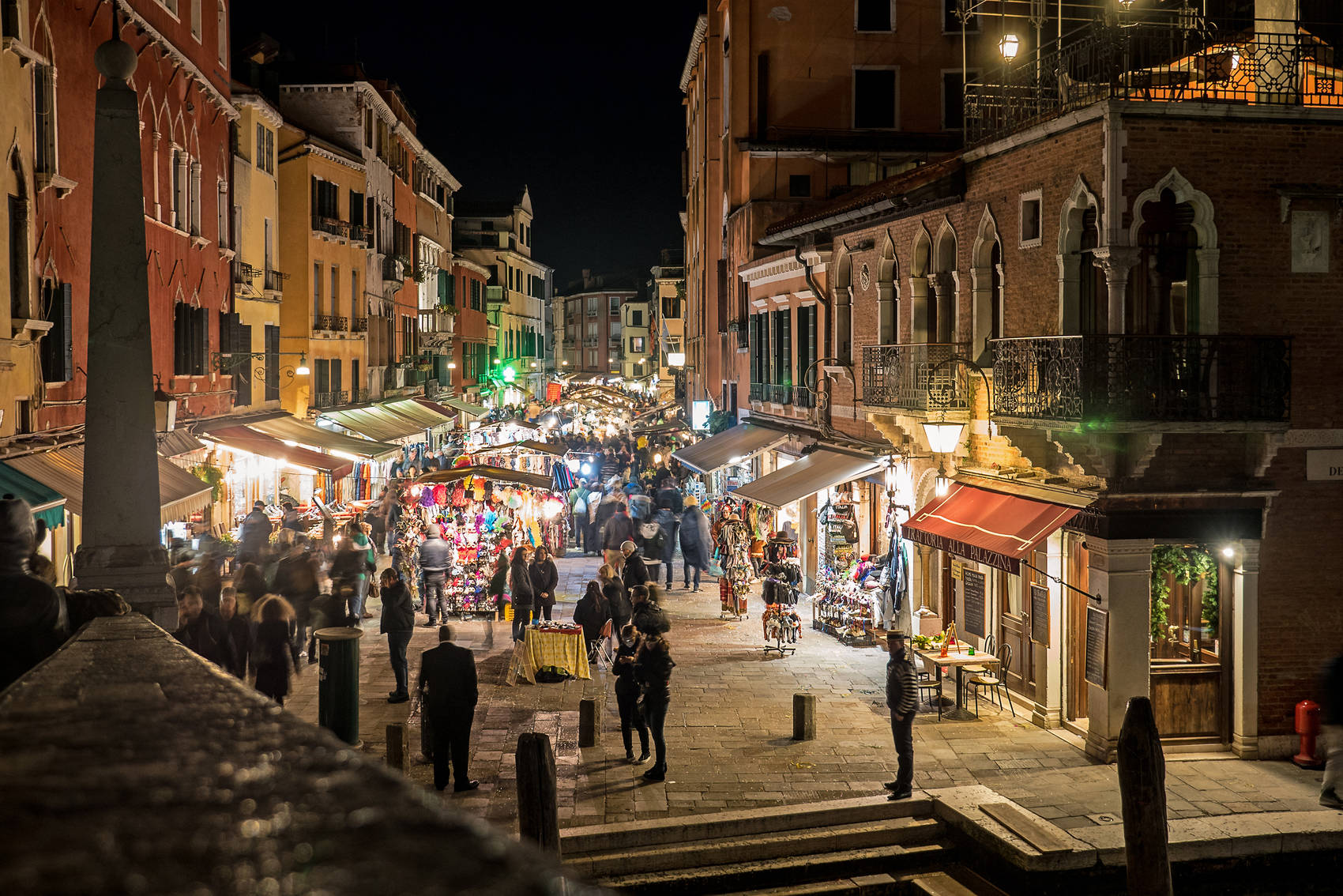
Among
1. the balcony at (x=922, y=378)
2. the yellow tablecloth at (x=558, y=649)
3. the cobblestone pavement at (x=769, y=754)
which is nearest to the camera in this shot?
the cobblestone pavement at (x=769, y=754)

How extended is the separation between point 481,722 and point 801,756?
3914 mm

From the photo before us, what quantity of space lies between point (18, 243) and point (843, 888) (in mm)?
11745

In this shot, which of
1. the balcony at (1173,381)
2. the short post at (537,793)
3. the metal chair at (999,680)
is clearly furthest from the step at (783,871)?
the balcony at (1173,381)

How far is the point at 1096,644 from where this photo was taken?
521 inches

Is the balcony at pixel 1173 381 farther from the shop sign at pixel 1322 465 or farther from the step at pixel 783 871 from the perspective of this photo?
the step at pixel 783 871

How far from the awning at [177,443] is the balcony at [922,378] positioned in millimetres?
11099

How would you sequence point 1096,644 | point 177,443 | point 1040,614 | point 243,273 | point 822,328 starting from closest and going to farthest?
point 1096,644 < point 1040,614 < point 177,443 < point 822,328 < point 243,273

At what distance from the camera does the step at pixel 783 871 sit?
10.6 meters

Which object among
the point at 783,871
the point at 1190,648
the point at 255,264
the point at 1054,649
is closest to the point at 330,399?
the point at 255,264

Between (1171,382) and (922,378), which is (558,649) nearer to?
(922,378)

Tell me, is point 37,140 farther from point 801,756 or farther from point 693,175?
point 693,175

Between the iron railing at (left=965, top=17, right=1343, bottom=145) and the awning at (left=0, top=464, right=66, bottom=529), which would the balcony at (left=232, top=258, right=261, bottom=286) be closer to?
the awning at (left=0, top=464, right=66, bottom=529)

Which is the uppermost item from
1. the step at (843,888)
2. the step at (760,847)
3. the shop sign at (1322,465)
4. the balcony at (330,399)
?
the balcony at (330,399)

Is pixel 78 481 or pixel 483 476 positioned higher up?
pixel 78 481
